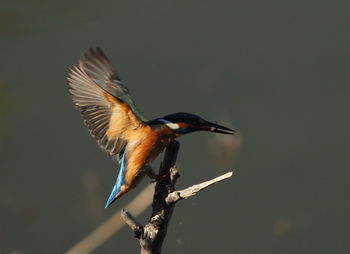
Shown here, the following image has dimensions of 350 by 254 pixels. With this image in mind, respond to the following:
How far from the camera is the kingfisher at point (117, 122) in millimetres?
2295

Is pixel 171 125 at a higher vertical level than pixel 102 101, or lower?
lower

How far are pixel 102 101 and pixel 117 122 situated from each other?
0.08 meters

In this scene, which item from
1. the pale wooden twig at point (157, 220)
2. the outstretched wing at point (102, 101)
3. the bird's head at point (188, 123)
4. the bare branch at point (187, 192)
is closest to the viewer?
the bare branch at point (187, 192)

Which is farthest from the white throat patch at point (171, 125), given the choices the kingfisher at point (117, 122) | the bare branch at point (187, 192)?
the bare branch at point (187, 192)

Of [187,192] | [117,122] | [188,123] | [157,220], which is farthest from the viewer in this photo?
[117,122]

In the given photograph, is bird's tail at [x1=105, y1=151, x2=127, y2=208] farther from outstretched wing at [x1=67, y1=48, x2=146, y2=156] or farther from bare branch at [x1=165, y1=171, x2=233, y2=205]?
bare branch at [x1=165, y1=171, x2=233, y2=205]

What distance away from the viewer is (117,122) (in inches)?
91.7

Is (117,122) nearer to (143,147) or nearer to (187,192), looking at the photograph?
(143,147)

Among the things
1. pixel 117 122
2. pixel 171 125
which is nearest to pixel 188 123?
pixel 171 125

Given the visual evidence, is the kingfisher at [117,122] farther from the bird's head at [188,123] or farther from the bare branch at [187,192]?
the bare branch at [187,192]

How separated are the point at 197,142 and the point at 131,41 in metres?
0.62

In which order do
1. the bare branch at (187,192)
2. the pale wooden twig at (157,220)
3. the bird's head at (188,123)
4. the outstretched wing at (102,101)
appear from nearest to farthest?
the bare branch at (187,192) → the pale wooden twig at (157,220) → the bird's head at (188,123) → the outstretched wing at (102,101)

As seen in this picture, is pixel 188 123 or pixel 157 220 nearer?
pixel 157 220

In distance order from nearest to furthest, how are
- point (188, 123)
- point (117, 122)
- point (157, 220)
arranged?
1. point (157, 220)
2. point (188, 123)
3. point (117, 122)
